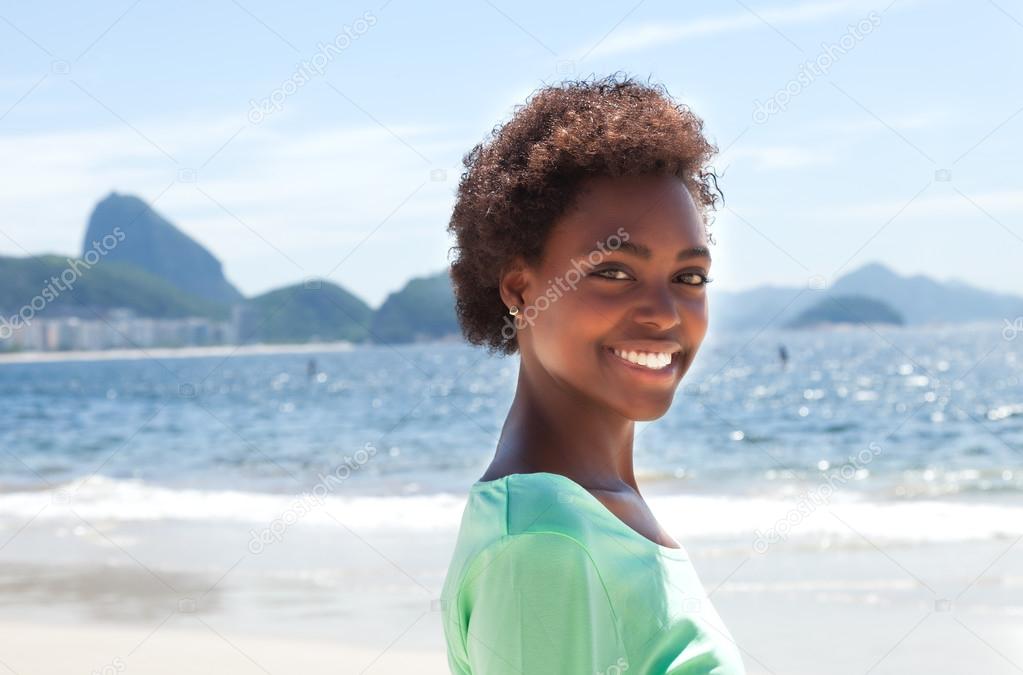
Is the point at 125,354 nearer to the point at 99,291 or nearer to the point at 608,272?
the point at 99,291

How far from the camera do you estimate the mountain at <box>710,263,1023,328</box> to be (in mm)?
137500

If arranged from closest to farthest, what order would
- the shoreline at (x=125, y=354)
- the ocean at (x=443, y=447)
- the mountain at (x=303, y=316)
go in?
the ocean at (x=443, y=447) → the mountain at (x=303, y=316) → the shoreline at (x=125, y=354)

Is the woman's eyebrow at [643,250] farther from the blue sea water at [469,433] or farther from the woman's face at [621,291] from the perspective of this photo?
the blue sea water at [469,433]

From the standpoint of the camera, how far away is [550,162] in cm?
142

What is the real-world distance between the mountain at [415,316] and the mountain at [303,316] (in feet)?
7.87

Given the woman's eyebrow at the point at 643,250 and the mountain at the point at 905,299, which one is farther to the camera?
the mountain at the point at 905,299

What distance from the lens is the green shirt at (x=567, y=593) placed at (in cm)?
119

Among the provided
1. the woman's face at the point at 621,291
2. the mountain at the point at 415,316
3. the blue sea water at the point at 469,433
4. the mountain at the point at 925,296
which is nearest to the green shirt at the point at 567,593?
the woman's face at the point at 621,291

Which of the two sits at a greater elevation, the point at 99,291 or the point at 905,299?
Result: the point at 905,299

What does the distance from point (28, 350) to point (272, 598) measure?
4287 inches

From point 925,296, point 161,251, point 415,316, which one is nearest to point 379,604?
point 415,316

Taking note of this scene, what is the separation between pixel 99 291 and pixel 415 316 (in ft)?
81.5

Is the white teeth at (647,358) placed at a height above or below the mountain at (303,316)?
below

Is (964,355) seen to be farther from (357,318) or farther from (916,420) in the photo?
(357,318)
